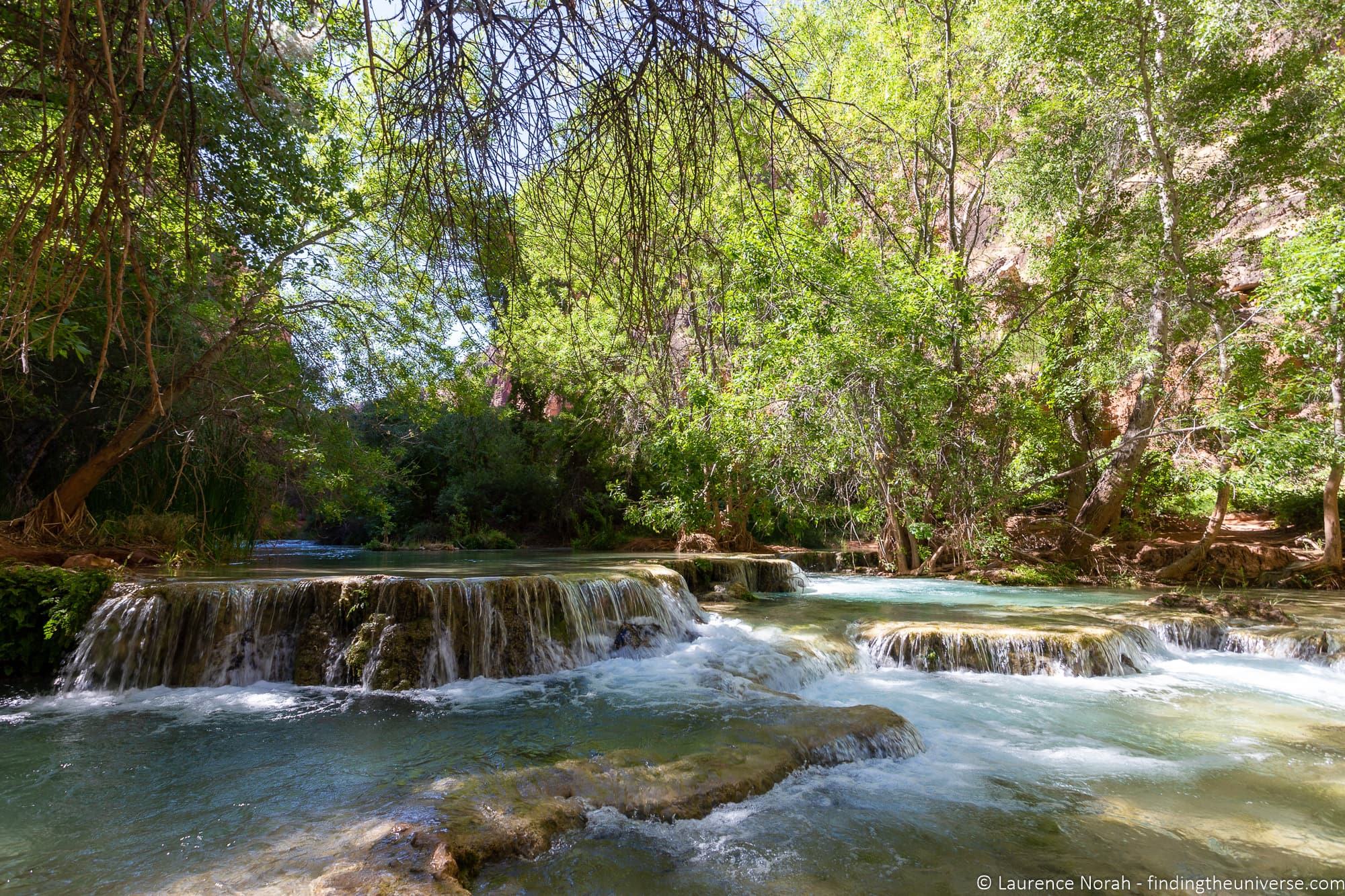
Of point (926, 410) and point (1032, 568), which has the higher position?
point (926, 410)

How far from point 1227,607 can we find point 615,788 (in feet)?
31.1

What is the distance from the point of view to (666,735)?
4902mm

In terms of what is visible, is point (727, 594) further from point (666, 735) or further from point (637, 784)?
point (637, 784)

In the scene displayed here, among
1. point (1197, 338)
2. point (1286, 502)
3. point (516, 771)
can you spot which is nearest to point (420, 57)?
point (516, 771)

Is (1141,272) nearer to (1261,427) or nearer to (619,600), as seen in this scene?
(1261,427)

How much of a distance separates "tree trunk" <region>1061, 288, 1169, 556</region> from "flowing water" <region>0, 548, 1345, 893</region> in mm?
4199

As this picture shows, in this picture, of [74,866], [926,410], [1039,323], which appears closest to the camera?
[74,866]

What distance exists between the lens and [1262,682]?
7.04 m

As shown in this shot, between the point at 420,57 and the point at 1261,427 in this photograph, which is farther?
the point at 1261,427

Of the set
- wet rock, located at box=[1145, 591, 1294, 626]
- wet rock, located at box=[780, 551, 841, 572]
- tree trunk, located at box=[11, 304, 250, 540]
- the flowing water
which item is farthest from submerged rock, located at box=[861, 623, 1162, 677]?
wet rock, located at box=[780, 551, 841, 572]

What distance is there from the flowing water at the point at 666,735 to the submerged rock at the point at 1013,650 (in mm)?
27

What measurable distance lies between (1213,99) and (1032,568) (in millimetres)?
8501

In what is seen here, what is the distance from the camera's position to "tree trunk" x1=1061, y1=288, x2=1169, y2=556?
A: 1220cm

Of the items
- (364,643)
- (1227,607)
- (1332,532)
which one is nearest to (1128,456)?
(1332,532)
